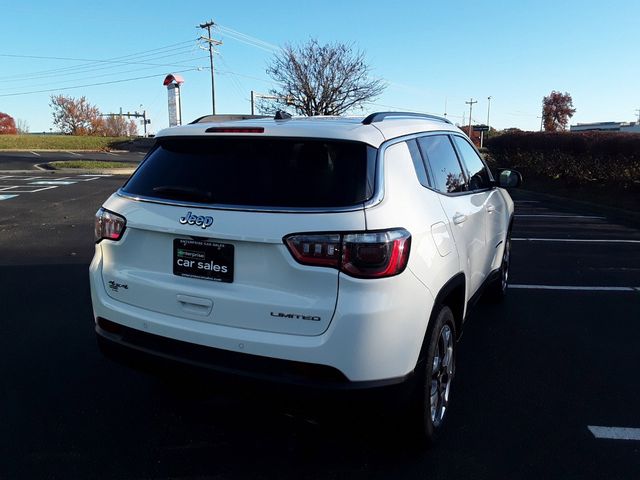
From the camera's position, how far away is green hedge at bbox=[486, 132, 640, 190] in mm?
14305

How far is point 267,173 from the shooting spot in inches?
102

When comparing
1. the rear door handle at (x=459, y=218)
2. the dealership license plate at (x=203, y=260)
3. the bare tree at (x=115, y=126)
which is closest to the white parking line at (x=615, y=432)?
the rear door handle at (x=459, y=218)

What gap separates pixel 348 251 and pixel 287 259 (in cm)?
28

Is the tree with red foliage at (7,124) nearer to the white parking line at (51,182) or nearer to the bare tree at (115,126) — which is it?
the bare tree at (115,126)

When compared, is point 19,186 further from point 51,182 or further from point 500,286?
point 500,286

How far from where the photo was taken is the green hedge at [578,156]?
1430cm

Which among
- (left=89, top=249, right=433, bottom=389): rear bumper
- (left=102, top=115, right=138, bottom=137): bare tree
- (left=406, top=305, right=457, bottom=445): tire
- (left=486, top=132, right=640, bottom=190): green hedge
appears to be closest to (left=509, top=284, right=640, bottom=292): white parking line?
(left=406, top=305, right=457, bottom=445): tire

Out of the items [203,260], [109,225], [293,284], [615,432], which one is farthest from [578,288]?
[109,225]

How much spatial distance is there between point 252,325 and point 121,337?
2.84 ft

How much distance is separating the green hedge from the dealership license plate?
14.2 metres

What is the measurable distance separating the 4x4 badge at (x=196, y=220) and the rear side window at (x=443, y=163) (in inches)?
55.1

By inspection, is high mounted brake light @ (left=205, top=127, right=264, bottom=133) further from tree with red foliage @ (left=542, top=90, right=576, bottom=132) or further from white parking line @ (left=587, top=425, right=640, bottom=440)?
tree with red foliage @ (left=542, top=90, right=576, bottom=132)

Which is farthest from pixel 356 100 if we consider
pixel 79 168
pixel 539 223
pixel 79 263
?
pixel 79 263

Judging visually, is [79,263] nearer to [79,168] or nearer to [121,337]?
[121,337]
